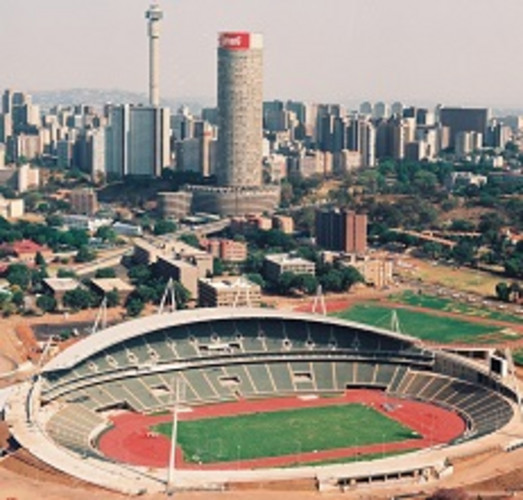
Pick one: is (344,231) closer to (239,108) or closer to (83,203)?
(239,108)

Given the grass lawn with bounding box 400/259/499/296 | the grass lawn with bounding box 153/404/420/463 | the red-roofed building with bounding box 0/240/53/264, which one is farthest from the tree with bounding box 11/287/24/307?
the grass lawn with bounding box 400/259/499/296

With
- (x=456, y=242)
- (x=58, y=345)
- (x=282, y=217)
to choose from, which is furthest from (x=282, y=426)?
(x=282, y=217)

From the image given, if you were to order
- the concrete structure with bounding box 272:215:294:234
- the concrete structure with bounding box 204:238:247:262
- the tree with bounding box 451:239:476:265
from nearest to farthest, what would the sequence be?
the tree with bounding box 451:239:476:265 < the concrete structure with bounding box 204:238:247:262 < the concrete structure with bounding box 272:215:294:234

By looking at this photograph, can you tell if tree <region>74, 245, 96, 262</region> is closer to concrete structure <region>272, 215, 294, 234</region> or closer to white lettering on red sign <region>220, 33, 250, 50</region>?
concrete structure <region>272, 215, 294, 234</region>

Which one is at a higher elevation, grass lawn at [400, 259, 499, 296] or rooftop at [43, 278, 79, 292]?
rooftop at [43, 278, 79, 292]

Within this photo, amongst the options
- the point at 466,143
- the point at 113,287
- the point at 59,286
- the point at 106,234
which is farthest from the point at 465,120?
the point at 59,286
